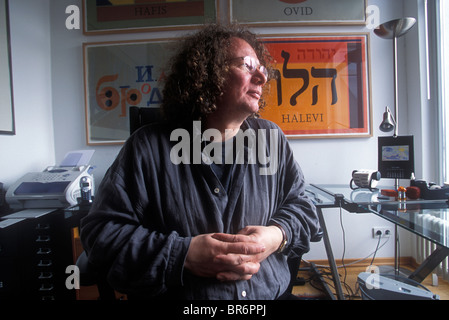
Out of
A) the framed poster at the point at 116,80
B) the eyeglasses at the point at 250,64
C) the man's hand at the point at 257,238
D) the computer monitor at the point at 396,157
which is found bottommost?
the man's hand at the point at 257,238

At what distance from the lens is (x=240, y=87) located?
1.81 feet

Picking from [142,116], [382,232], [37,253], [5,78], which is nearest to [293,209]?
[142,116]

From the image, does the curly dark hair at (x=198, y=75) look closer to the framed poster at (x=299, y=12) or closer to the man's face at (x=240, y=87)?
the man's face at (x=240, y=87)

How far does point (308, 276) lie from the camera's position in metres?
1.31

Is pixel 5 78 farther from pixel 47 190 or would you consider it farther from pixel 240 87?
pixel 240 87

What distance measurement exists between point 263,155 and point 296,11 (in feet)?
4.00

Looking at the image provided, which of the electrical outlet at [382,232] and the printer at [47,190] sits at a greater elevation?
the printer at [47,190]

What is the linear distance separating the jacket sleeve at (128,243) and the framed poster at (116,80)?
1.02 metres

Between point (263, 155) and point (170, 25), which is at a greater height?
point (170, 25)

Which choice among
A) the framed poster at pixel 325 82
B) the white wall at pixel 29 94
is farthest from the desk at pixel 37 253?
the framed poster at pixel 325 82

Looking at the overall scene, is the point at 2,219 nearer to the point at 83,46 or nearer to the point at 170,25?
the point at 83,46

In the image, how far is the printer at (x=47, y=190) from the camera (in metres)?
0.93
